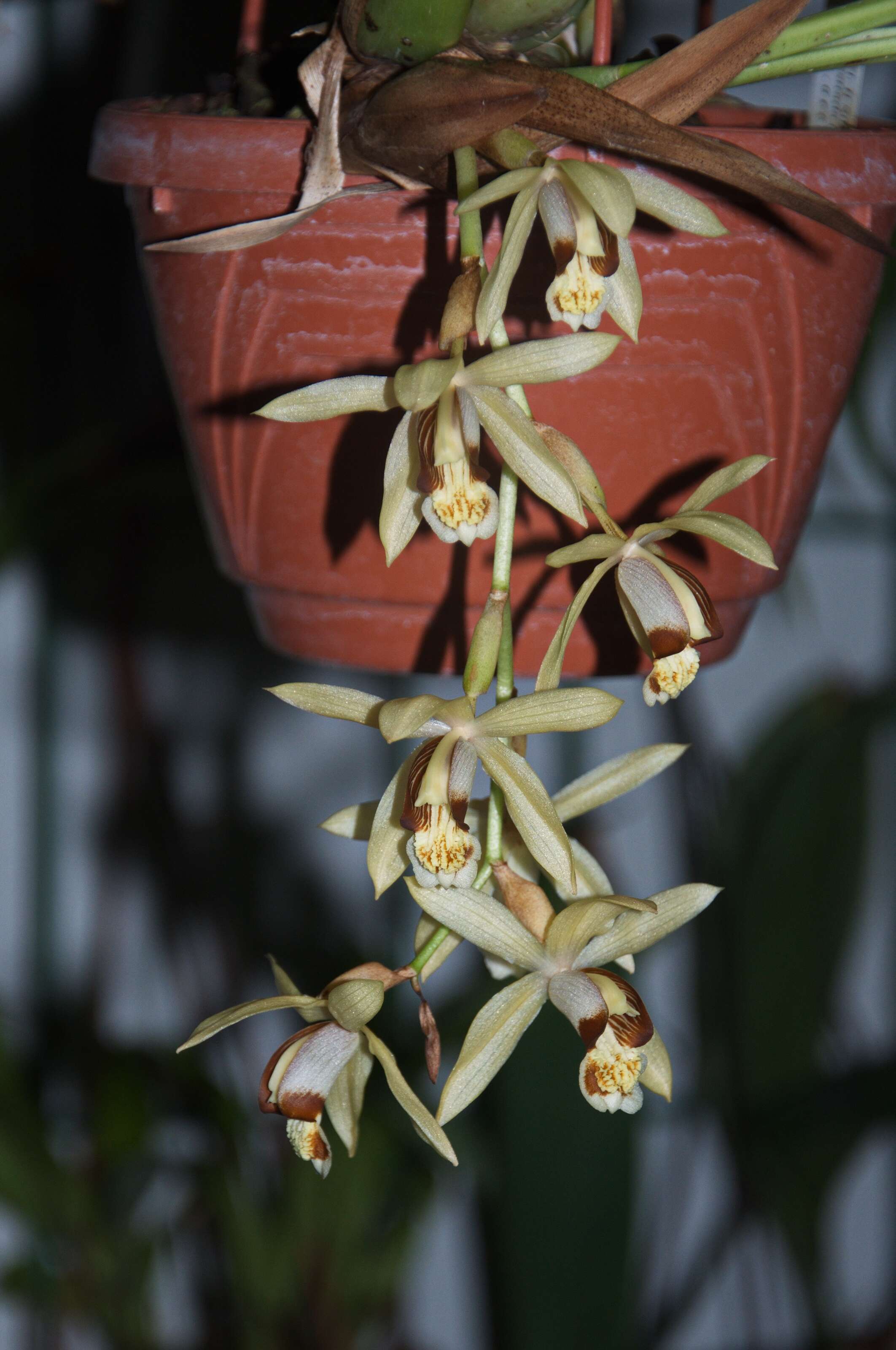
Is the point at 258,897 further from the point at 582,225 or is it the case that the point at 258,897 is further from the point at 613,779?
the point at 582,225

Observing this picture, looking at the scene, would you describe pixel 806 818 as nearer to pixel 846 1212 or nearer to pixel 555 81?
pixel 846 1212

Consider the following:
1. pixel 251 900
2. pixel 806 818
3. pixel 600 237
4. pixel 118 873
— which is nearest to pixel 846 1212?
pixel 806 818

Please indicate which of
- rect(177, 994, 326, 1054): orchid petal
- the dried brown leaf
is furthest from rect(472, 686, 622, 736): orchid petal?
the dried brown leaf

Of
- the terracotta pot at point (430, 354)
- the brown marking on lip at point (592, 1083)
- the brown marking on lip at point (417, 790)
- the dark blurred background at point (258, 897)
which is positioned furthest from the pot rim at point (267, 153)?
the dark blurred background at point (258, 897)

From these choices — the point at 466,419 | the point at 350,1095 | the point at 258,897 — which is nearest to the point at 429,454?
the point at 466,419

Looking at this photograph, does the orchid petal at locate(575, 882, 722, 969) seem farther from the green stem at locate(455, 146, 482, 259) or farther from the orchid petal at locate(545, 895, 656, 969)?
the green stem at locate(455, 146, 482, 259)

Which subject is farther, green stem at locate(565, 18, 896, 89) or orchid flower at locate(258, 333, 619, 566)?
green stem at locate(565, 18, 896, 89)

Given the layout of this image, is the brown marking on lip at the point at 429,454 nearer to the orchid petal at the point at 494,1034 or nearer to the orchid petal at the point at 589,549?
the orchid petal at the point at 589,549
